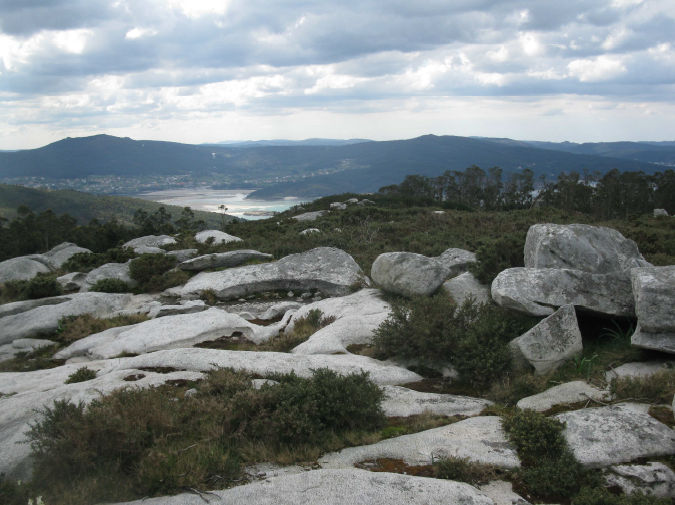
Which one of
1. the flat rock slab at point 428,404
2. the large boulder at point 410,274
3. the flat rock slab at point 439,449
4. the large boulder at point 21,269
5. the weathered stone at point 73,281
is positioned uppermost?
the large boulder at point 410,274

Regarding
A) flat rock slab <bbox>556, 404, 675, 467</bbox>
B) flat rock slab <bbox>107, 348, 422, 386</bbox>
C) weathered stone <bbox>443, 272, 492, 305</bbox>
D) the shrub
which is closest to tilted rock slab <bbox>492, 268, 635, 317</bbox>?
weathered stone <bbox>443, 272, 492, 305</bbox>

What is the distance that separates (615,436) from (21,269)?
105ft

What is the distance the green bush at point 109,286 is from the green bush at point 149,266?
0.92 metres

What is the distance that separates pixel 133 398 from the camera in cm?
702

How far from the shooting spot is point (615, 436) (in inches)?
249

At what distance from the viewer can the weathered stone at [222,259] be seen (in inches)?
802

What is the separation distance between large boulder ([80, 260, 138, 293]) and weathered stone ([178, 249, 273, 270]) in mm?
2454

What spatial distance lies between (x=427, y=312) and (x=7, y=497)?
348 inches

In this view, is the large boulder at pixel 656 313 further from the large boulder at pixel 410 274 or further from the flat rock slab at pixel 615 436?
the large boulder at pixel 410 274

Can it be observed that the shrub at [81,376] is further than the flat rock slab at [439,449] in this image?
Yes

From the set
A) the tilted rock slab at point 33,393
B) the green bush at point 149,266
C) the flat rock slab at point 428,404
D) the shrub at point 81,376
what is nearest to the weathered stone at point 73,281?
the green bush at point 149,266

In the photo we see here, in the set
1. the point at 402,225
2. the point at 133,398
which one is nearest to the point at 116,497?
the point at 133,398

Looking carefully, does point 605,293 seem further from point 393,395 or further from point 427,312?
point 393,395

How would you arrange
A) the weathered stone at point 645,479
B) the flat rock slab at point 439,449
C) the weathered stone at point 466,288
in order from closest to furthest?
the weathered stone at point 645,479
the flat rock slab at point 439,449
the weathered stone at point 466,288
